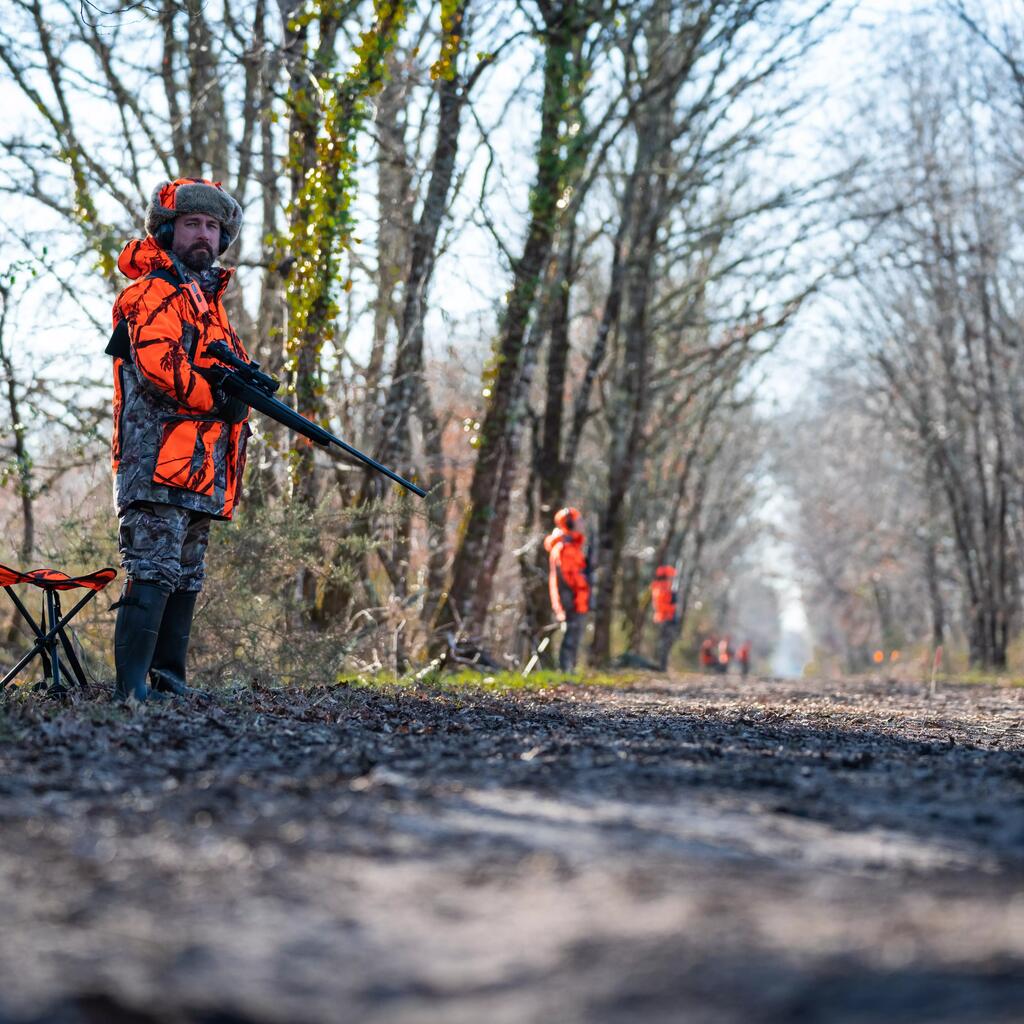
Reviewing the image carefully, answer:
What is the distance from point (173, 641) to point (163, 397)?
136cm

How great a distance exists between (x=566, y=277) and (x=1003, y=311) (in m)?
13.1

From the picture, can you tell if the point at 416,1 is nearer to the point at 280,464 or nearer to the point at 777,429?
the point at 280,464

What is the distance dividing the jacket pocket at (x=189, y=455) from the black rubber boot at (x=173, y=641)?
73cm

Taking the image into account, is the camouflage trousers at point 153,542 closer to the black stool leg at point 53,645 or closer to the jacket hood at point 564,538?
the black stool leg at point 53,645

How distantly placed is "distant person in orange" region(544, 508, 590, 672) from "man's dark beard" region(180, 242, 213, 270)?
11.0 m

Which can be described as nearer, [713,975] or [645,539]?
[713,975]

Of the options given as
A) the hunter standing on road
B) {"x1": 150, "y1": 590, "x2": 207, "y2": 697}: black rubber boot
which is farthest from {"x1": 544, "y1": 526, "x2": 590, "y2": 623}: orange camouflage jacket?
the hunter standing on road

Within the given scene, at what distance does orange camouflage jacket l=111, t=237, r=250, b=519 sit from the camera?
668 cm

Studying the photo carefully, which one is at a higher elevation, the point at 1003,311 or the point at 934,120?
the point at 934,120

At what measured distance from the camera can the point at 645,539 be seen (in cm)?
4178

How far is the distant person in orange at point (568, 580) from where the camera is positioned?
1788 centimetres

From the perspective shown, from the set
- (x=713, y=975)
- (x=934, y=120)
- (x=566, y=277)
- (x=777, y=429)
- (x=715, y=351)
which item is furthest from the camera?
(x=777, y=429)

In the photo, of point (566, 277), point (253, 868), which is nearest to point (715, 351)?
point (566, 277)

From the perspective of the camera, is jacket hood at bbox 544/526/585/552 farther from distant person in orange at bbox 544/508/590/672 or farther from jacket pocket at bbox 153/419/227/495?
jacket pocket at bbox 153/419/227/495
